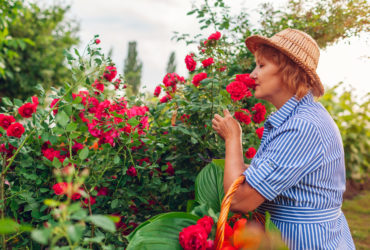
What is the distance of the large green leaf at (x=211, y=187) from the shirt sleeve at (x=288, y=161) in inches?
11.6

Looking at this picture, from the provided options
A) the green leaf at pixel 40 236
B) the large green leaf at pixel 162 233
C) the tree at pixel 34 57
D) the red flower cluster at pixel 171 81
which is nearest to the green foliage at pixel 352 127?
the red flower cluster at pixel 171 81

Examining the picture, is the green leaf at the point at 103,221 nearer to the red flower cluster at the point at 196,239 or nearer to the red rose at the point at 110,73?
the red flower cluster at the point at 196,239

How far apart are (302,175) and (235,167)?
0.89 feet

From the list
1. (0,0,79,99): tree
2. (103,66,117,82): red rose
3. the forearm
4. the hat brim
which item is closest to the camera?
the forearm

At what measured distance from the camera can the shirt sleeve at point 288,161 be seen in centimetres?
123

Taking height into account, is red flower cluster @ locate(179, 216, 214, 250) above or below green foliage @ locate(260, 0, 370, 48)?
below

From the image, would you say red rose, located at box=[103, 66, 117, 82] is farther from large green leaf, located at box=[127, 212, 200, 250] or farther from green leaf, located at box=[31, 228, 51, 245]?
green leaf, located at box=[31, 228, 51, 245]

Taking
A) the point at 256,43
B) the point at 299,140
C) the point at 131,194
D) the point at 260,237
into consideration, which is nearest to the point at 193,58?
the point at 256,43

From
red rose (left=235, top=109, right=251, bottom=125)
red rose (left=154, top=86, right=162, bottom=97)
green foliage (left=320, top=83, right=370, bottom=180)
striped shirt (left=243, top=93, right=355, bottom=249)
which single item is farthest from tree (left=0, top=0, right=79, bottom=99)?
striped shirt (left=243, top=93, right=355, bottom=249)

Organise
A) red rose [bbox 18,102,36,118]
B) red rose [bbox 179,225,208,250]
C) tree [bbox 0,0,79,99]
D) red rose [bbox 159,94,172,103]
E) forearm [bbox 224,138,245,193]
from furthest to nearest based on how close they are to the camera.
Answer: tree [bbox 0,0,79,99], red rose [bbox 159,94,172,103], red rose [bbox 18,102,36,118], forearm [bbox 224,138,245,193], red rose [bbox 179,225,208,250]

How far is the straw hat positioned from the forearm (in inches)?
17.9

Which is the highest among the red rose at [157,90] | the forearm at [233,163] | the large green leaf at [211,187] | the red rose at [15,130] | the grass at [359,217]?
the red rose at [157,90]

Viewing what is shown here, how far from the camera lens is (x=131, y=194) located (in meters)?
1.77

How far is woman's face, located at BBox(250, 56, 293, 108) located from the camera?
60.8 inches
